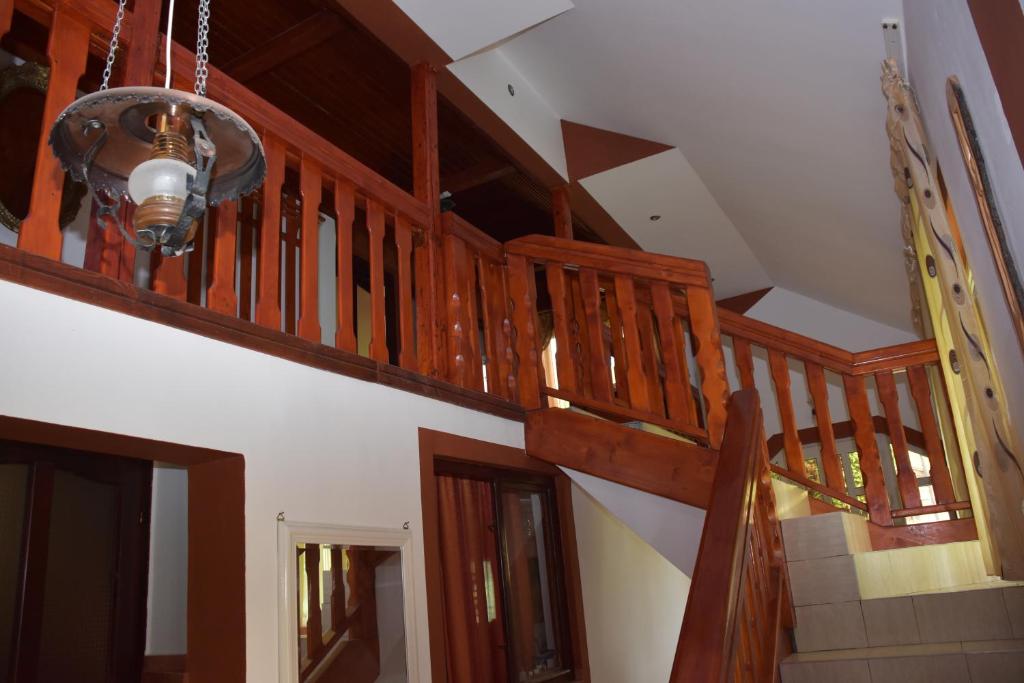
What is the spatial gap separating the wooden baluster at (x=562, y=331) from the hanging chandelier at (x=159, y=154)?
2347 mm

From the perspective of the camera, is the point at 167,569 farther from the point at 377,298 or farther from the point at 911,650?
the point at 911,650

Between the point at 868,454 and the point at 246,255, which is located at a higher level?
the point at 246,255

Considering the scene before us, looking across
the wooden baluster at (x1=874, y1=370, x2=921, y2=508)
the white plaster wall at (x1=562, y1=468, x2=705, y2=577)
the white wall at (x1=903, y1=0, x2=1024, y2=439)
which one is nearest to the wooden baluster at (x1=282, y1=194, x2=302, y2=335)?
the white plaster wall at (x1=562, y1=468, x2=705, y2=577)

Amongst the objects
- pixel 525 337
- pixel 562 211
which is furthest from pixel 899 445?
pixel 562 211

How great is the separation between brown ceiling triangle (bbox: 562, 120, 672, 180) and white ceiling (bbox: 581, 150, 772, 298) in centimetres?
6

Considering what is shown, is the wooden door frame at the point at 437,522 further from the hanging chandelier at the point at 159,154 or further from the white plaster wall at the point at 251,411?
the hanging chandelier at the point at 159,154

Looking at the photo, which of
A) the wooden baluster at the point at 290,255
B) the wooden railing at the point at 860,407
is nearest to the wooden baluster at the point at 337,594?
the wooden railing at the point at 860,407

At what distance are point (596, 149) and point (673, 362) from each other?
294 centimetres

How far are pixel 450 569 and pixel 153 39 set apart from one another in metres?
3.84

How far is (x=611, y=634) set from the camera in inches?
191

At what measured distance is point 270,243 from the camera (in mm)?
2957

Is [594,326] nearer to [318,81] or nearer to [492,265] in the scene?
[492,265]

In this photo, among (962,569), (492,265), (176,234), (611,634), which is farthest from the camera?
(611,634)

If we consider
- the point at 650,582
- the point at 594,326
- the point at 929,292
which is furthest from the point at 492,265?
the point at 650,582
